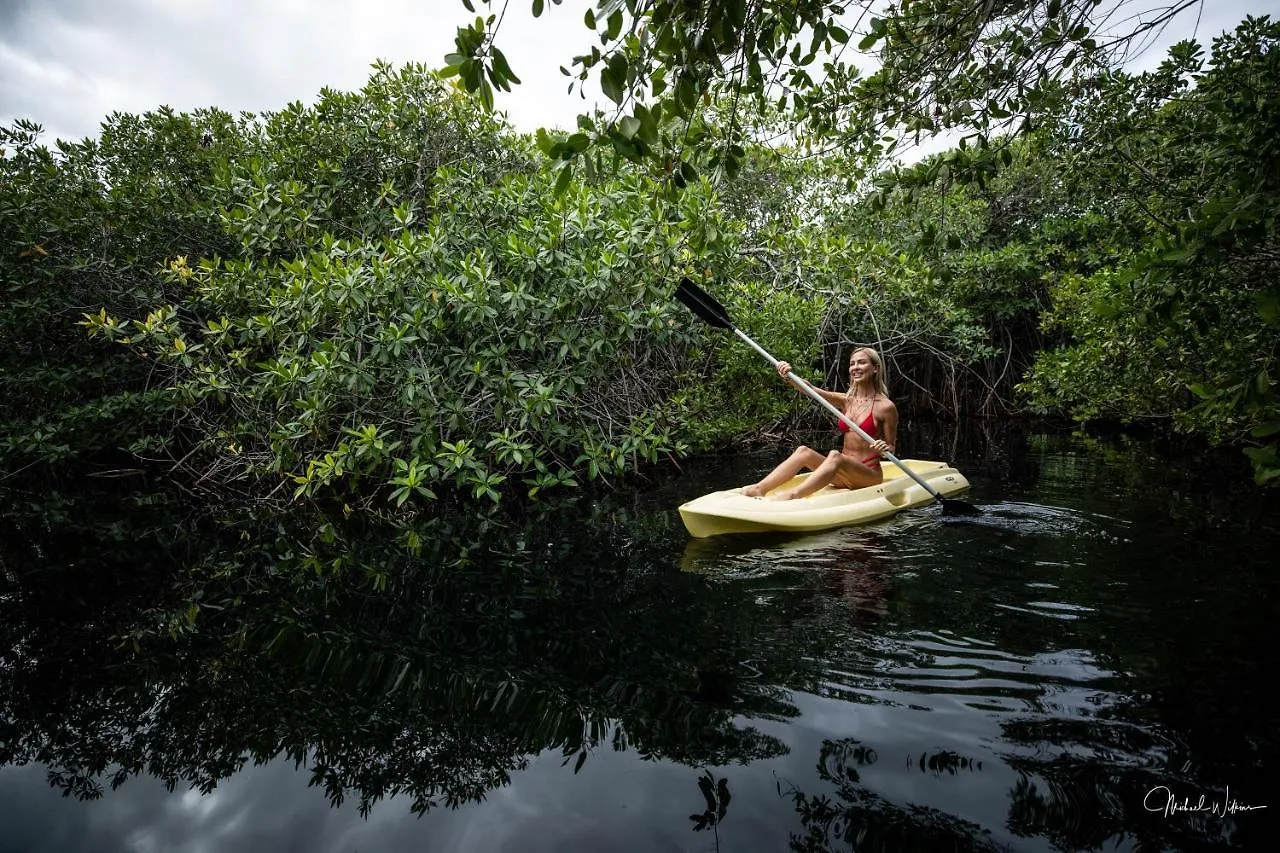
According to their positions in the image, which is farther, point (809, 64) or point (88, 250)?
point (88, 250)

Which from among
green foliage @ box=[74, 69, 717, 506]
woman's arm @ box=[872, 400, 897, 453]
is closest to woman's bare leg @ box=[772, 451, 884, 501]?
woman's arm @ box=[872, 400, 897, 453]

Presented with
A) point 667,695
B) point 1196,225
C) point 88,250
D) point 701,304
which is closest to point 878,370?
point 701,304

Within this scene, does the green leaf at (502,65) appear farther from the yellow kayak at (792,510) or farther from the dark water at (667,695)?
the yellow kayak at (792,510)

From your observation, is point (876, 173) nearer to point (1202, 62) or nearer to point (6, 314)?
point (1202, 62)

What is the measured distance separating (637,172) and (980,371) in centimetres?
1078

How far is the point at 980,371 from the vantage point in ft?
47.6

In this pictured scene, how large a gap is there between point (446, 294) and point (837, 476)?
3.64 m

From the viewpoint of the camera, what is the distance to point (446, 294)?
5.91 metres

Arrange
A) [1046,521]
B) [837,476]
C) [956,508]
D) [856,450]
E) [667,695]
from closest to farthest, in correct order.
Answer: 1. [667,695]
2. [1046,521]
3. [956,508]
4. [837,476]
5. [856,450]

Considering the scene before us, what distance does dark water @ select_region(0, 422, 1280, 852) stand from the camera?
71.9 inches

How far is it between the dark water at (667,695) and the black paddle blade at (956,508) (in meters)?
0.29

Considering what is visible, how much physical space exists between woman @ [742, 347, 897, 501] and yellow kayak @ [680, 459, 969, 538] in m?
0.11

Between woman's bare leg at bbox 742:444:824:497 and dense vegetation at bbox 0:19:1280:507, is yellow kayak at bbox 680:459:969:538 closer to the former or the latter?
woman's bare leg at bbox 742:444:824:497

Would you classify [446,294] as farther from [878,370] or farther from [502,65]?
[502,65]
